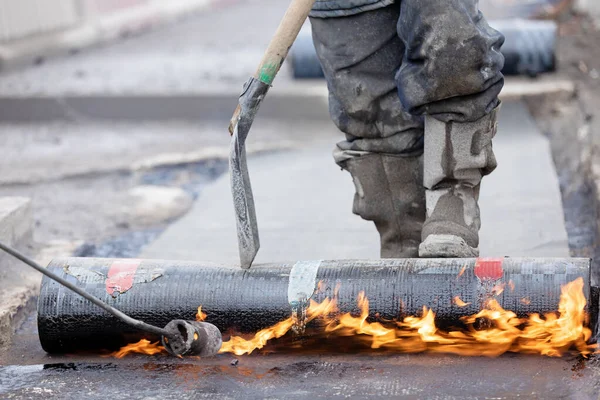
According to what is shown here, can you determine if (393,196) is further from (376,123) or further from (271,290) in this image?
(271,290)

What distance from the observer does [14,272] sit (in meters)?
3.19

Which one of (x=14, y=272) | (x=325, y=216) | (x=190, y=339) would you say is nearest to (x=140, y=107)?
(x=325, y=216)

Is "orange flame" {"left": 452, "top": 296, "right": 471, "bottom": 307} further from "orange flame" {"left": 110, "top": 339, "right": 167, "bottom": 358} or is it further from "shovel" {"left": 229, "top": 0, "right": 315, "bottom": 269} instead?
"orange flame" {"left": 110, "top": 339, "right": 167, "bottom": 358}

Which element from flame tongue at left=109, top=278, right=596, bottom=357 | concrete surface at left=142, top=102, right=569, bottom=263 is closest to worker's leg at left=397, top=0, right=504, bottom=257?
flame tongue at left=109, top=278, right=596, bottom=357

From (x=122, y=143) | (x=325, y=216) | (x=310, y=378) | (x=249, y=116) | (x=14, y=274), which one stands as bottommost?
(x=310, y=378)

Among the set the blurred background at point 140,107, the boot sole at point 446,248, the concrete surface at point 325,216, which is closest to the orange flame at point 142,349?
the boot sole at point 446,248

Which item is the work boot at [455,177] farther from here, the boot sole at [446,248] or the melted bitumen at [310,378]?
the melted bitumen at [310,378]

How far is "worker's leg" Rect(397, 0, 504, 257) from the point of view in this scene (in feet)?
8.00

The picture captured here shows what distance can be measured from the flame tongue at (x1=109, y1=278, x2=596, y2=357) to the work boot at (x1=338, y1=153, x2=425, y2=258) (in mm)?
605

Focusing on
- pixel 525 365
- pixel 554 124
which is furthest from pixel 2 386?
pixel 554 124

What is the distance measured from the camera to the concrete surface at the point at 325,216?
338 centimetres

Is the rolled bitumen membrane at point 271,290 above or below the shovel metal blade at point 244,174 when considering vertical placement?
below

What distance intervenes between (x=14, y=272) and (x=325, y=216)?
1325 millimetres

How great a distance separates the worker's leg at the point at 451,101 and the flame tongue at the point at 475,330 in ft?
0.88
